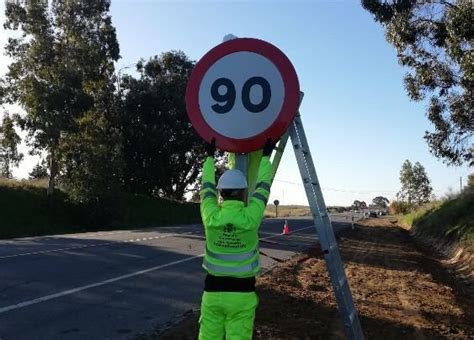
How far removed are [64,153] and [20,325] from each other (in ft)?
101

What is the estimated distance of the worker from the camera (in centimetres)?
411

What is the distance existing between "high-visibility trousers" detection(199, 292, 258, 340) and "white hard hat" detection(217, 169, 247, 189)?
755 millimetres

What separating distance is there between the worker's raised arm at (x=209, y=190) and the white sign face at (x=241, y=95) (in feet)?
0.78

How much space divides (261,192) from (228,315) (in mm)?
909

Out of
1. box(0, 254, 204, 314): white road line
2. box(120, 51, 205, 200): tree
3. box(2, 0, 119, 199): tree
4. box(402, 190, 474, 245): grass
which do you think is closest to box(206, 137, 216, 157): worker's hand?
box(0, 254, 204, 314): white road line

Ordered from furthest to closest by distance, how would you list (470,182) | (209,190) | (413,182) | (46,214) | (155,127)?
1. (413,182)
2. (155,127)
3. (470,182)
4. (46,214)
5. (209,190)

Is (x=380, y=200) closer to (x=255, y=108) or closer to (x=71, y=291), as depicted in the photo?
(x=71, y=291)

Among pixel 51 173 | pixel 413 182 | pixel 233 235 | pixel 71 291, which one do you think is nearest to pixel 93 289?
pixel 71 291

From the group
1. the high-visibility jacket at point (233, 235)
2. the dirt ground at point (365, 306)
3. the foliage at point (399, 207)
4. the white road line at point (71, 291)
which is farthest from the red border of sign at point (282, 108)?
the foliage at point (399, 207)

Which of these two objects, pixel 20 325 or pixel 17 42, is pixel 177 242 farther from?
pixel 17 42

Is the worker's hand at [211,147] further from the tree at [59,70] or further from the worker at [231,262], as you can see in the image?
the tree at [59,70]

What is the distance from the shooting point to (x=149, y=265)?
1470 cm

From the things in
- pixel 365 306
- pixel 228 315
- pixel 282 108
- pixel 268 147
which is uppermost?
pixel 282 108

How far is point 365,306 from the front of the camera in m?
9.66
